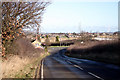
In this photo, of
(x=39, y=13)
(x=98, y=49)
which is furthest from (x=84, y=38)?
(x=39, y=13)

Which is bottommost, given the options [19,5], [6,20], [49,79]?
[49,79]

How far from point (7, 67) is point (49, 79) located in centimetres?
274

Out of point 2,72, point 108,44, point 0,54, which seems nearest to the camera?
point 2,72

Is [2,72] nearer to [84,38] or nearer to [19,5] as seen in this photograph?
[19,5]

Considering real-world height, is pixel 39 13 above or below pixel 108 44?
above

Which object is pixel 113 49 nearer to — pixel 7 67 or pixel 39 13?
pixel 39 13

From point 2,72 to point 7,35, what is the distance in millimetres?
4243

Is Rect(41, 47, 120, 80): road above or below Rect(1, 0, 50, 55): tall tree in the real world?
below

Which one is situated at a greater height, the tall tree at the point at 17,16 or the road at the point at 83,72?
the tall tree at the point at 17,16

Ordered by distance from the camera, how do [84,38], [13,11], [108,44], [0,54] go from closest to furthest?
[0,54]
[13,11]
[108,44]
[84,38]

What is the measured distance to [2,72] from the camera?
1145cm

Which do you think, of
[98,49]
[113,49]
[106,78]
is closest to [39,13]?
[106,78]

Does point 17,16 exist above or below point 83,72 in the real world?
above

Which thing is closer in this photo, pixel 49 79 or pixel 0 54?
pixel 49 79
